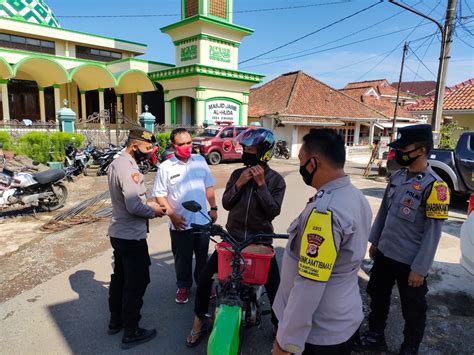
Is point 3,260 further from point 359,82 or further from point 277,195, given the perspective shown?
point 359,82

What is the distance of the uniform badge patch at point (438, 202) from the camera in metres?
2.48

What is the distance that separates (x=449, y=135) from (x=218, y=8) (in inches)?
507

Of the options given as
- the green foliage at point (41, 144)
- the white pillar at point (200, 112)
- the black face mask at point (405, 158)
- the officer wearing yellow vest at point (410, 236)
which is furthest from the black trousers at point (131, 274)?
the white pillar at point (200, 112)

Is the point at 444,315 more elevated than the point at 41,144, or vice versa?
the point at 41,144

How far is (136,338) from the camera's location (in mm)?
2941

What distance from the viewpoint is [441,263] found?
4766mm

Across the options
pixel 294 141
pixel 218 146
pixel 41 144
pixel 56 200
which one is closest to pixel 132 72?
pixel 218 146

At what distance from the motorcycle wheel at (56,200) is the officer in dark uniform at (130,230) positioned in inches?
192

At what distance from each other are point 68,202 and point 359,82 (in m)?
41.3

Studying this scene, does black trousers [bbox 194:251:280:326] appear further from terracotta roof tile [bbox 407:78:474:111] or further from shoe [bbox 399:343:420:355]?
terracotta roof tile [bbox 407:78:474:111]

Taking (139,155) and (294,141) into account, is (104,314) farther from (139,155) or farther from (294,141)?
(294,141)

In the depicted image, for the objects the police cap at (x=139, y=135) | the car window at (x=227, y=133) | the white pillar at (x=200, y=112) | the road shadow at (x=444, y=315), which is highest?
the white pillar at (x=200, y=112)

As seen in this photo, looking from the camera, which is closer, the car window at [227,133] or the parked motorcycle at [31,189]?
the parked motorcycle at [31,189]

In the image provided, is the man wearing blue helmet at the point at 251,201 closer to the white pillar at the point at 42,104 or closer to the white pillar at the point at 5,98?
the white pillar at the point at 5,98
